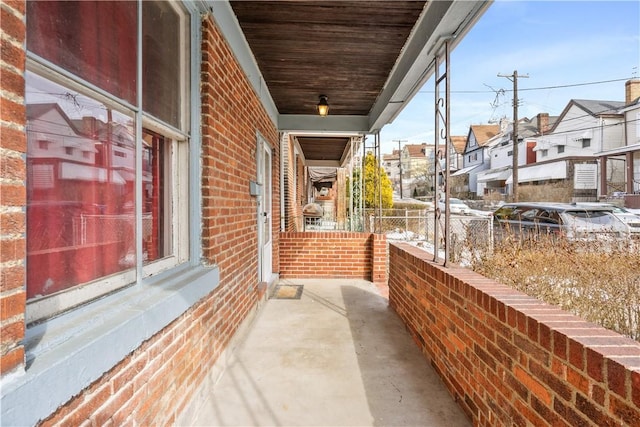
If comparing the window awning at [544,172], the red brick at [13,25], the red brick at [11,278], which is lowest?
the red brick at [11,278]

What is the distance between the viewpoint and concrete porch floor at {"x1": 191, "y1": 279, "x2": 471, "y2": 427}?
2195mm

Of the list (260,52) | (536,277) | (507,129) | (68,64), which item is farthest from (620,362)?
(507,129)

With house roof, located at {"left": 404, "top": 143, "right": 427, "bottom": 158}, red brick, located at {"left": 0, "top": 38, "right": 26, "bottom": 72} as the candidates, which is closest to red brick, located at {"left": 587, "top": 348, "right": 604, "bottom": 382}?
red brick, located at {"left": 0, "top": 38, "right": 26, "bottom": 72}

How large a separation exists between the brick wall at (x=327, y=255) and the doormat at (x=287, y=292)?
60 cm

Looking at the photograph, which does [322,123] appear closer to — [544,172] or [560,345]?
[560,345]

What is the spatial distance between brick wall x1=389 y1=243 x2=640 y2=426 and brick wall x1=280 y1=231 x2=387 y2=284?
3.08 metres

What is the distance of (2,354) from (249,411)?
1731mm

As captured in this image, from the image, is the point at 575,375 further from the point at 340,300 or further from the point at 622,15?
the point at 622,15

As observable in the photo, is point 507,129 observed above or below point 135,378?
above

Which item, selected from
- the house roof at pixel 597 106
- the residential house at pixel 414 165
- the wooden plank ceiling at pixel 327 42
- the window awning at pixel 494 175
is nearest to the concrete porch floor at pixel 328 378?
the wooden plank ceiling at pixel 327 42

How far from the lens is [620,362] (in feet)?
3.70

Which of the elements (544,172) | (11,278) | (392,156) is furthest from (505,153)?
(11,278)

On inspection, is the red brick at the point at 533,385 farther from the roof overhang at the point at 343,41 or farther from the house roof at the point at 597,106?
the house roof at the point at 597,106

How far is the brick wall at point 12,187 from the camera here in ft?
2.83
